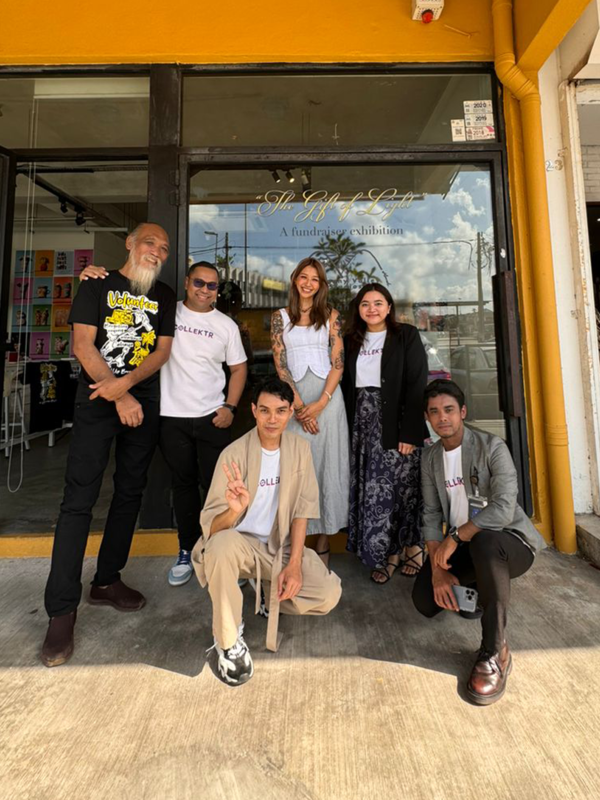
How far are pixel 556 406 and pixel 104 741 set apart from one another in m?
2.91

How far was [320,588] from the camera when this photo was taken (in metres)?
1.97

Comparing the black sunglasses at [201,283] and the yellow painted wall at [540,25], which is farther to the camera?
the black sunglasses at [201,283]

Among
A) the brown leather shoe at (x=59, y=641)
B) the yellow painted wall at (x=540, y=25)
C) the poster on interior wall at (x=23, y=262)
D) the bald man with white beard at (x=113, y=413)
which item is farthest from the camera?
the poster on interior wall at (x=23, y=262)

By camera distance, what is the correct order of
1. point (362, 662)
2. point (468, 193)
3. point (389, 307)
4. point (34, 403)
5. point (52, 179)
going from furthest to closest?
point (34, 403) < point (52, 179) < point (468, 193) < point (389, 307) < point (362, 662)

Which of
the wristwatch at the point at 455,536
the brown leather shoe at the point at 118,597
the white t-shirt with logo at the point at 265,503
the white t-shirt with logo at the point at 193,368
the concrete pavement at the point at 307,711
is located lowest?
the concrete pavement at the point at 307,711

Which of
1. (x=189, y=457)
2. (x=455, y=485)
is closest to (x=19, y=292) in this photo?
(x=189, y=457)

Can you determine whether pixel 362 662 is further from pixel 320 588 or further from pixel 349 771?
pixel 349 771

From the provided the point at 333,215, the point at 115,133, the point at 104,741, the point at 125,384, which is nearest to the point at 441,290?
the point at 333,215

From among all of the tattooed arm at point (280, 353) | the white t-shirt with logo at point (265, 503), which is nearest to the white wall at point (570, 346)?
the tattooed arm at point (280, 353)

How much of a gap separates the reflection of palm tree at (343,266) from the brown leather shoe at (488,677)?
8.64 feet

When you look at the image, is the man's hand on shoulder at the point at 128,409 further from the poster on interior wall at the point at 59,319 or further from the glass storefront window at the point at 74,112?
the poster on interior wall at the point at 59,319

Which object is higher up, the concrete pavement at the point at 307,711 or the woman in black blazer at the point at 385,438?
the woman in black blazer at the point at 385,438

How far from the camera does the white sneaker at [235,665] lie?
1.72 m

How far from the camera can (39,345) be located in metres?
7.92
